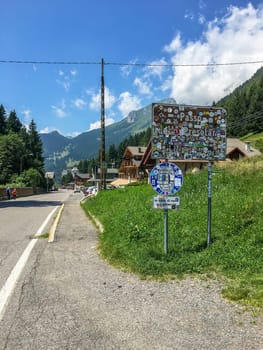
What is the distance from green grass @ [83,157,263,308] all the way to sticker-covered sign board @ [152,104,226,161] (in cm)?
168

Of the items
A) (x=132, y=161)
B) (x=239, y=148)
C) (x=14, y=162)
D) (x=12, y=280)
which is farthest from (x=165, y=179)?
(x=14, y=162)

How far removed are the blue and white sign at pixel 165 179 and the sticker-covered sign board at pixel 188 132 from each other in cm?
30

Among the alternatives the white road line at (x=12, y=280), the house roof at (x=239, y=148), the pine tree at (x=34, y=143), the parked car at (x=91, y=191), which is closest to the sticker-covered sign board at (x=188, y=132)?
the white road line at (x=12, y=280)

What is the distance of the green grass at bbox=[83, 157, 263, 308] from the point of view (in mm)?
5301

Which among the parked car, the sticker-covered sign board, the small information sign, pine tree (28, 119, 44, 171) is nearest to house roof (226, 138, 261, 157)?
the parked car

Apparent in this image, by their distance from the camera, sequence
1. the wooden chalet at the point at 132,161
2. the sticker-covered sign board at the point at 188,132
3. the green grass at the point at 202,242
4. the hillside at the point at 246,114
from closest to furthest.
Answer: the green grass at the point at 202,242, the sticker-covered sign board at the point at 188,132, the wooden chalet at the point at 132,161, the hillside at the point at 246,114

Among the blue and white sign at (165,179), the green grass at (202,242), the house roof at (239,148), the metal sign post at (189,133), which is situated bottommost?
the green grass at (202,242)

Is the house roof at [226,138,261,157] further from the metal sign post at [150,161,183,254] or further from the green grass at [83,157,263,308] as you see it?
→ the metal sign post at [150,161,183,254]

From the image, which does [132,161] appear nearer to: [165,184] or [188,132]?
[188,132]

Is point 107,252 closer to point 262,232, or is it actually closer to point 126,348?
point 262,232

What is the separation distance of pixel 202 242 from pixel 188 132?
2475 millimetres

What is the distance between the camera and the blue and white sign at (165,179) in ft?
21.8

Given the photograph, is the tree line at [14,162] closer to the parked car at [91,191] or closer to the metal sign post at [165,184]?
the parked car at [91,191]

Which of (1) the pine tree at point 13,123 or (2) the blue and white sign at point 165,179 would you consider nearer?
(2) the blue and white sign at point 165,179
